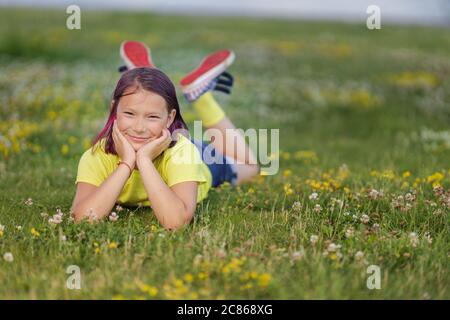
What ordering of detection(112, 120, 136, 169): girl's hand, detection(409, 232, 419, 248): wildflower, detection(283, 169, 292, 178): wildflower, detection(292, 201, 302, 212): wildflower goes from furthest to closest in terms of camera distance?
detection(283, 169, 292, 178): wildflower
detection(292, 201, 302, 212): wildflower
detection(112, 120, 136, 169): girl's hand
detection(409, 232, 419, 248): wildflower

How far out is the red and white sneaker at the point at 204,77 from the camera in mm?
7375

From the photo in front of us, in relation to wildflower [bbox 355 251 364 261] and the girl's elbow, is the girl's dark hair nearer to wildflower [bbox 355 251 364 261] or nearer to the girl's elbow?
the girl's elbow

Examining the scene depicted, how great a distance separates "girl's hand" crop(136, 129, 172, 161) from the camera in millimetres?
5078

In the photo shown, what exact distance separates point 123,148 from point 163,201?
0.56 meters

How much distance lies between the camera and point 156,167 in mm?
5461

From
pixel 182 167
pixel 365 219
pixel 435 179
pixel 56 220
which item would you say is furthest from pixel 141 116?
pixel 435 179

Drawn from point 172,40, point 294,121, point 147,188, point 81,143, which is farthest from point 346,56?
point 147,188

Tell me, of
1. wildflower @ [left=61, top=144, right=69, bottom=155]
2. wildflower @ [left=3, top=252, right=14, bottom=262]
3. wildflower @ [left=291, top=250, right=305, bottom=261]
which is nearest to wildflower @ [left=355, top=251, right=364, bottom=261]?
wildflower @ [left=291, top=250, right=305, bottom=261]

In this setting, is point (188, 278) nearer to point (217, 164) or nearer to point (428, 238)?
point (428, 238)

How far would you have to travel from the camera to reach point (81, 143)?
8.77m

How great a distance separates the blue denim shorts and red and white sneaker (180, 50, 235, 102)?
610 millimetres

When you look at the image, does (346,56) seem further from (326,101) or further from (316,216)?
(316,216)

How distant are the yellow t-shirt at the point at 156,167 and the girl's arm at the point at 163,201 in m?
0.23

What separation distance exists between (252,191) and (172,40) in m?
21.2
